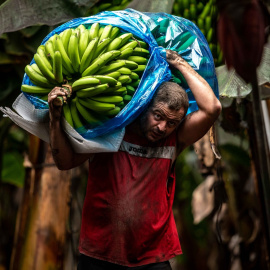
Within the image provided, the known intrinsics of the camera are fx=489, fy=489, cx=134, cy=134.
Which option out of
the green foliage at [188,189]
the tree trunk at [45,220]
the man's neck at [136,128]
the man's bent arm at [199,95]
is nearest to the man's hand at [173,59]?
the man's bent arm at [199,95]

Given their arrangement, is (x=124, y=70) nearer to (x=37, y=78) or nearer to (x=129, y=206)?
(x=37, y=78)

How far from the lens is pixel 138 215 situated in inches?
64.6

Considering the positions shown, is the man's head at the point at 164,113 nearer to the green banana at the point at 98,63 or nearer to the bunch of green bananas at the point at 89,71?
the bunch of green bananas at the point at 89,71

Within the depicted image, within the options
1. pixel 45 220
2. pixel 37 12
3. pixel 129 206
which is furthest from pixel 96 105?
pixel 45 220

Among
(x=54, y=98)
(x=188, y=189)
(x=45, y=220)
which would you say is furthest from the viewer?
(x=188, y=189)

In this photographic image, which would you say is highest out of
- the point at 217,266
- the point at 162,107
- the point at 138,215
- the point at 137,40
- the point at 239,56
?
the point at 239,56

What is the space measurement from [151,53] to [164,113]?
0.72 feet

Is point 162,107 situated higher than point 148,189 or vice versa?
point 162,107

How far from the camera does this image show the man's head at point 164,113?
1.58 meters

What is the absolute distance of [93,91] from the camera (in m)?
1.45

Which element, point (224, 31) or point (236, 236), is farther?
point (236, 236)

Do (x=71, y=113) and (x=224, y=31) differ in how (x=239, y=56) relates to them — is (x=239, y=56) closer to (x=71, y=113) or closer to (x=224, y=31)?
(x=224, y=31)

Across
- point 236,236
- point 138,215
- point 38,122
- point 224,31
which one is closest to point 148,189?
point 138,215

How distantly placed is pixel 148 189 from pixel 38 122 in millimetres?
431
